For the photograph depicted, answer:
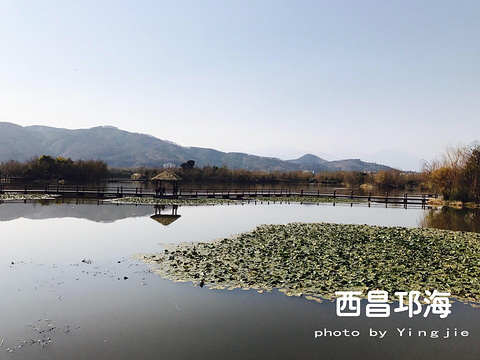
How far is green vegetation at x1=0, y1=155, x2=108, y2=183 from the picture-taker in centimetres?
6519

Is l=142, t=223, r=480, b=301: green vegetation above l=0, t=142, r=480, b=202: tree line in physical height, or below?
below

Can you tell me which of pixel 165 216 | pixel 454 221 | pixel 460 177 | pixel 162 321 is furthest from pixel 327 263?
pixel 460 177

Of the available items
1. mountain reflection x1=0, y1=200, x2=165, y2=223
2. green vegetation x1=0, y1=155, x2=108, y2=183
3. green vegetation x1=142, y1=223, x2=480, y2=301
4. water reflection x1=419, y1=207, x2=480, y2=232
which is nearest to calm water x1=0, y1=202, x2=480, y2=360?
green vegetation x1=142, y1=223, x2=480, y2=301

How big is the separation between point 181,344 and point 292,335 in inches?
89.4

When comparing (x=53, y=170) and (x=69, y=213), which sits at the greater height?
(x=53, y=170)

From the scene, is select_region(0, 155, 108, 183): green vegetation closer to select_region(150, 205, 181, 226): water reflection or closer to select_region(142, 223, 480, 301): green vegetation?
select_region(150, 205, 181, 226): water reflection

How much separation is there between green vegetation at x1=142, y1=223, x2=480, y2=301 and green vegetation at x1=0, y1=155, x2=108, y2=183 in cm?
5896

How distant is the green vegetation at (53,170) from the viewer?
65188 millimetres

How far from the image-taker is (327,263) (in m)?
12.2

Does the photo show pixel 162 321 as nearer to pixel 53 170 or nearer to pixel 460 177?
pixel 460 177

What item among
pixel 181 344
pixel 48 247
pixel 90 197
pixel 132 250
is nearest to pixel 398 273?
pixel 181 344

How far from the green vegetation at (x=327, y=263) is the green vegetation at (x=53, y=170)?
58959 millimetres

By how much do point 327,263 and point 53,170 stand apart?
6534cm

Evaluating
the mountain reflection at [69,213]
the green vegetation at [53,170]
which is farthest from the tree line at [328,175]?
the mountain reflection at [69,213]
